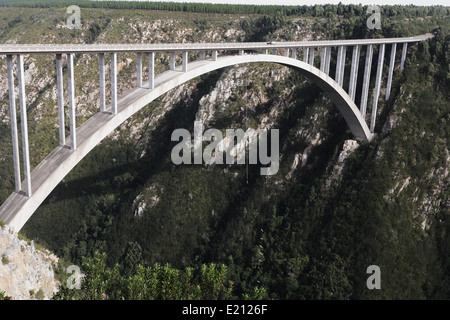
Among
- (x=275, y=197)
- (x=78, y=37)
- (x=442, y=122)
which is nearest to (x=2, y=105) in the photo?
(x=78, y=37)

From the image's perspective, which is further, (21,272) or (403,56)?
(403,56)

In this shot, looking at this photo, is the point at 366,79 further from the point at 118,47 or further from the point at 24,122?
the point at 24,122

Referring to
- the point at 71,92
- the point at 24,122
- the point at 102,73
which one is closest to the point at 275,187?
the point at 102,73

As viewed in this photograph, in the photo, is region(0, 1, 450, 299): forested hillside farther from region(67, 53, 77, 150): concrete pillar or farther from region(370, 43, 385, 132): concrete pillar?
region(67, 53, 77, 150): concrete pillar

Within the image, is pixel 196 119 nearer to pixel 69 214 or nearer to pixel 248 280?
pixel 69 214

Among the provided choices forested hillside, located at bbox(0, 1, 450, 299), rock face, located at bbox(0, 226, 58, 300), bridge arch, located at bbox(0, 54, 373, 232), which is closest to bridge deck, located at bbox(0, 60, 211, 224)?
bridge arch, located at bbox(0, 54, 373, 232)
